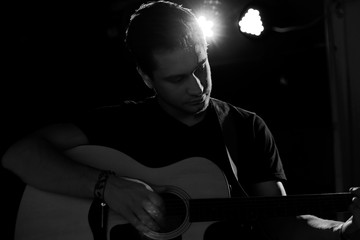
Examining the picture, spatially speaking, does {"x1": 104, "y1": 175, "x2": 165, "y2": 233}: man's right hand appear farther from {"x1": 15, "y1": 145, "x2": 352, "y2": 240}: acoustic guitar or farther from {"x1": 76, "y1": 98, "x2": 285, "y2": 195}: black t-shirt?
{"x1": 76, "y1": 98, "x2": 285, "y2": 195}: black t-shirt

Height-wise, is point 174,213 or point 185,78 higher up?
point 185,78

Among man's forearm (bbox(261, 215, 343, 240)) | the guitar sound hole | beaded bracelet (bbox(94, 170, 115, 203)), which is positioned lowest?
man's forearm (bbox(261, 215, 343, 240))

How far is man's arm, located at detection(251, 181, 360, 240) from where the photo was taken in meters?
1.76

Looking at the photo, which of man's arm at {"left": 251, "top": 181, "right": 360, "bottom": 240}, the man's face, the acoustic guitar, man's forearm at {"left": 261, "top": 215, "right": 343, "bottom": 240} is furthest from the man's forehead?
man's forearm at {"left": 261, "top": 215, "right": 343, "bottom": 240}

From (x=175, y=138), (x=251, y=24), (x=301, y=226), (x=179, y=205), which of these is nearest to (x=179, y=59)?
(x=175, y=138)

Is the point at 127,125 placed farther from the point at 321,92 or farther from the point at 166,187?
the point at 321,92

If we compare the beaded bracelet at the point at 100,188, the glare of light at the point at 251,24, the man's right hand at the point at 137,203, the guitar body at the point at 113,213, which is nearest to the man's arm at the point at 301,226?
the guitar body at the point at 113,213

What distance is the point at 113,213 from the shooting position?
177 cm

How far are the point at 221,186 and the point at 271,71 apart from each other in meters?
2.41

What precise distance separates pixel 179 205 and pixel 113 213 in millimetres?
265

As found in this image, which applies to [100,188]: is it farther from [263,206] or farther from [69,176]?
[263,206]

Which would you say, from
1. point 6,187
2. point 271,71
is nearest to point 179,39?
point 6,187

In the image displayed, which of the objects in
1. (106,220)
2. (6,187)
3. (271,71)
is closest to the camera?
(106,220)

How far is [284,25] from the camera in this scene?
3.61 meters
